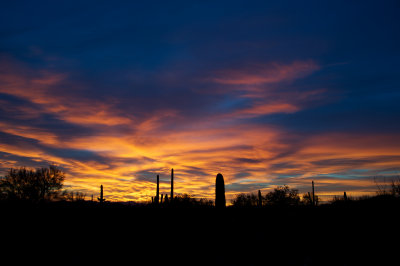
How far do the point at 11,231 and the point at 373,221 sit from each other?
11618 millimetres

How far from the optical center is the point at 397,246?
28.5 ft

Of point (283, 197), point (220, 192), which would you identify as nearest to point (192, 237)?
point (220, 192)

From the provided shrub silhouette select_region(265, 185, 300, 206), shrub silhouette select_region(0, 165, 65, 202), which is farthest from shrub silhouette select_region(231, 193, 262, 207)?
shrub silhouette select_region(0, 165, 65, 202)

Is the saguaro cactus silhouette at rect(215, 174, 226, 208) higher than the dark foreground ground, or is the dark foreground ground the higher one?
the saguaro cactus silhouette at rect(215, 174, 226, 208)

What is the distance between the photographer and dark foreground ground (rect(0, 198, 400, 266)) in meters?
7.86

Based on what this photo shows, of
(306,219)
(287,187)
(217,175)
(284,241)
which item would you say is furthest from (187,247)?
(287,187)

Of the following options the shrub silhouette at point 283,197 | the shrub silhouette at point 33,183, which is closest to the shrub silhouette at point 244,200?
the shrub silhouette at point 283,197

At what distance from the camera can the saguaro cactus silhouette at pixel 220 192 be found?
1478cm

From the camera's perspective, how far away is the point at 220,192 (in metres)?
15.4

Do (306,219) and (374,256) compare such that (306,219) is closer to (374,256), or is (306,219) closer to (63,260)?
(374,256)

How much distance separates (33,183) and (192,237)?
4315 cm

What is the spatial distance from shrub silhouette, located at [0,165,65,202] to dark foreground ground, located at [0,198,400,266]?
37.8 metres

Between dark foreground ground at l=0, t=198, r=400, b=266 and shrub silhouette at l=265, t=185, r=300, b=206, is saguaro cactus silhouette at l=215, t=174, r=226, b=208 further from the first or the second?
shrub silhouette at l=265, t=185, r=300, b=206

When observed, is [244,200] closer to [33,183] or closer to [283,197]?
[283,197]
